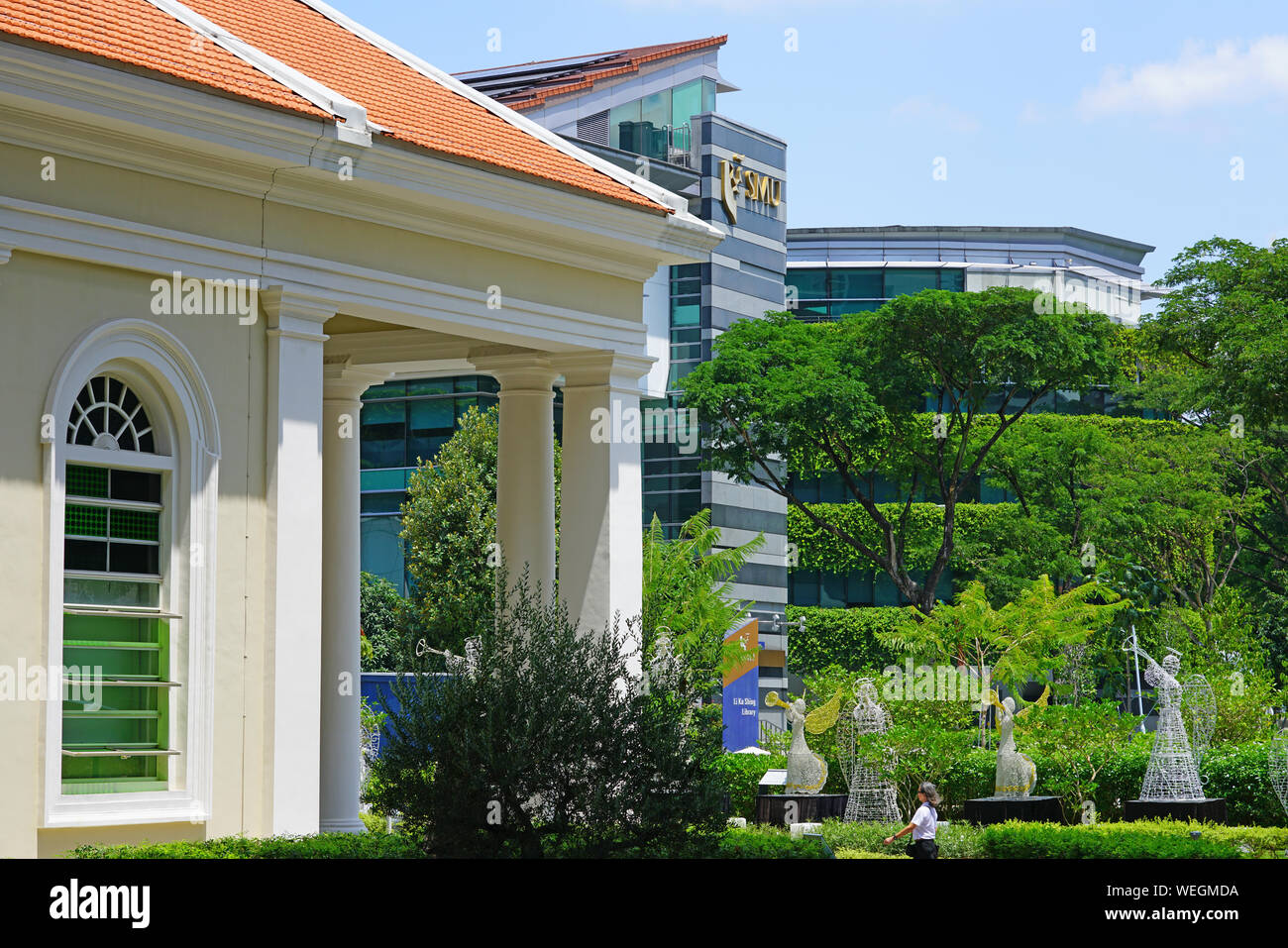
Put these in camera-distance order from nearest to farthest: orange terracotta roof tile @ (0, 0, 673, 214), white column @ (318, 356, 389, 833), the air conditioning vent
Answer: orange terracotta roof tile @ (0, 0, 673, 214) < white column @ (318, 356, 389, 833) < the air conditioning vent

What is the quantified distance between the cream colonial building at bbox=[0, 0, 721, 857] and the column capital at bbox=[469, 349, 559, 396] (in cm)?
143

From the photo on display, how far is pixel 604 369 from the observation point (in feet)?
66.9

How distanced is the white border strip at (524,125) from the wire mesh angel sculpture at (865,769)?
1214 cm

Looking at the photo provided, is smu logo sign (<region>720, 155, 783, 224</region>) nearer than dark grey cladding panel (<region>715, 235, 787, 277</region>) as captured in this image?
Yes

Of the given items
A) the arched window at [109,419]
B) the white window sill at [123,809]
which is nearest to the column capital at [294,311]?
the arched window at [109,419]

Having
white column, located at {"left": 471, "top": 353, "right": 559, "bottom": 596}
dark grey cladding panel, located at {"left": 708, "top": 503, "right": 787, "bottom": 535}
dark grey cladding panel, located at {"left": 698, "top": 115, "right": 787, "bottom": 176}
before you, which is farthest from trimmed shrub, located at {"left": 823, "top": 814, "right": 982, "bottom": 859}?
dark grey cladding panel, located at {"left": 698, "top": 115, "right": 787, "bottom": 176}

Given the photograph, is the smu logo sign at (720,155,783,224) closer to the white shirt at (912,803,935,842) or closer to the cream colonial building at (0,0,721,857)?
the cream colonial building at (0,0,721,857)

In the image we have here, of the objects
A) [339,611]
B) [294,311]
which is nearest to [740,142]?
[339,611]

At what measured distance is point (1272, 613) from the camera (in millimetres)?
66000

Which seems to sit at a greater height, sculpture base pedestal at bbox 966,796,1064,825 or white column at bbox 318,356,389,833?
white column at bbox 318,356,389,833

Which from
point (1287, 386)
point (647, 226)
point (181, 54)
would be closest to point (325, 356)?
point (647, 226)

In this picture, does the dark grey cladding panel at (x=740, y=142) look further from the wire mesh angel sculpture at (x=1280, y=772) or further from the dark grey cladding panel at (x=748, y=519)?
the wire mesh angel sculpture at (x=1280, y=772)

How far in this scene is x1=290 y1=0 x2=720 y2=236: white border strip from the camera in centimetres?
2069

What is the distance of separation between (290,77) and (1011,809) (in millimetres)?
16734
